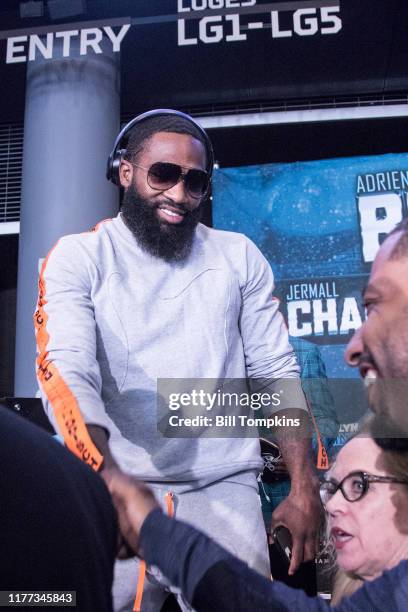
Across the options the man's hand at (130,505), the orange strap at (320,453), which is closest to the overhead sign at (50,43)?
the orange strap at (320,453)

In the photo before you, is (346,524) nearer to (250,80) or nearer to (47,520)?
(47,520)

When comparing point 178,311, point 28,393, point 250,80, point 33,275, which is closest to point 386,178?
point 250,80

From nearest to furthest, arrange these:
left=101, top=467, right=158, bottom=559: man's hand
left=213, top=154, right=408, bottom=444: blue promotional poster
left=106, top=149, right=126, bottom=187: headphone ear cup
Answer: left=101, top=467, right=158, bottom=559: man's hand, left=106, top=149, right=126, bottom=187: headphone ear cup, left=213, top=154, right=408, bottom=444: blue promotional poster

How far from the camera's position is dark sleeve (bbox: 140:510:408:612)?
0.36 m

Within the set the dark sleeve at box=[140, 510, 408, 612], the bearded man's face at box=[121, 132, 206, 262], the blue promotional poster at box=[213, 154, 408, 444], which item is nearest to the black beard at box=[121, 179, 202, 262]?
the bearded man's face at box=[121, 132, 206, 262]

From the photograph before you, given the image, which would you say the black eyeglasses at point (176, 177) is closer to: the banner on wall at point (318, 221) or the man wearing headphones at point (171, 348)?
the man wearing headphones at point (171, 348)

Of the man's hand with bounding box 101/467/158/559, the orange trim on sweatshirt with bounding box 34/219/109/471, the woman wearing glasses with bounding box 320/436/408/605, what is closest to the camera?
the man's hand with bounding box 101/467/158/559

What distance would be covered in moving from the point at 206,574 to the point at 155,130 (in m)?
0.59

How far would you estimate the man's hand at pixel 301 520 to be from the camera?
60 centimetres

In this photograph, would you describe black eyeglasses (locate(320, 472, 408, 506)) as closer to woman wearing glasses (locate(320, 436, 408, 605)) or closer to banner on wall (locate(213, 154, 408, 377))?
woman wearing glasses (locate(320, 436, 408, 605))

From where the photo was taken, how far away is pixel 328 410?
2.68 feet

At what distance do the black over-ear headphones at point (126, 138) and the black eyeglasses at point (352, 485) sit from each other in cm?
43

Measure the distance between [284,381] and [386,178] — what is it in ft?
5.43

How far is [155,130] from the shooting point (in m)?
0.81
